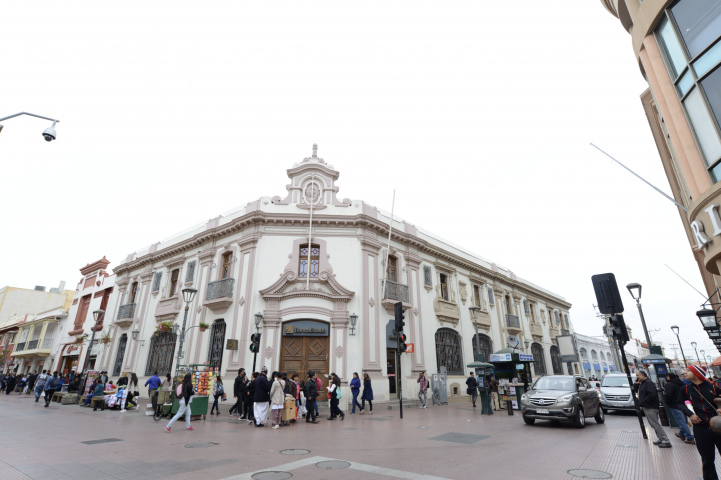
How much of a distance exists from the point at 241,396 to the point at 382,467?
8.82 meters

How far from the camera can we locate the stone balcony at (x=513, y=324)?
Result: 1154 inches

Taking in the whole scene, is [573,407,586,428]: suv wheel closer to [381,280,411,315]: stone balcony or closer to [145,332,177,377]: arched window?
[381,280,411,315]: stone balcony

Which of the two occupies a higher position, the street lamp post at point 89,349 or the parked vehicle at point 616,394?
the street lamp post at point 89,349

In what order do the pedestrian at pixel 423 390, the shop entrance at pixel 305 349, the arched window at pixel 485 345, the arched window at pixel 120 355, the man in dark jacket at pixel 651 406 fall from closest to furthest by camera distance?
1. the man in dark jacket at pixel 651 406
2. the shop entrance at pixel 305 349
3. the pedestrian at pixel 423 390
4. the arched window at pixel 120 355
5. the arched window at pixel 485 345

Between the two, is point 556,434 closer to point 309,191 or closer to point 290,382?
point 290,382

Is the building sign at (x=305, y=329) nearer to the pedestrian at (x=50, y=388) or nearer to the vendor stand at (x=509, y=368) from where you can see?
the vendor stand at (x=509, y=368)

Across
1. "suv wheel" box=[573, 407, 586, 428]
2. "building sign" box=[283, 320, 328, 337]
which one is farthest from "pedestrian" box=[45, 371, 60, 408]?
"suv wheel" box=[573, 407, 586, 428]

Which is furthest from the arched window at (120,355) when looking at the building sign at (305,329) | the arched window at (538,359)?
the arched window at (538,359)

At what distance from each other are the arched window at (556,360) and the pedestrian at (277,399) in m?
31.5

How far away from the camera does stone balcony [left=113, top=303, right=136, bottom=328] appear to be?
25.0m

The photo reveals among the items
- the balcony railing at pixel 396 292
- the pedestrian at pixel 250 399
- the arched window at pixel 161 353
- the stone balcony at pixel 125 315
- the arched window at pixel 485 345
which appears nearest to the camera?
the pedestrian at pixel 250 399

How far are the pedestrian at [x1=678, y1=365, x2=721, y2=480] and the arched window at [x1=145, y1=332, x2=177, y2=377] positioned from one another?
2250 cm

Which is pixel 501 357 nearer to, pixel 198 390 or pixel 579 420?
pixel 579 420

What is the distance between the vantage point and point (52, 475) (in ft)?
18.8
